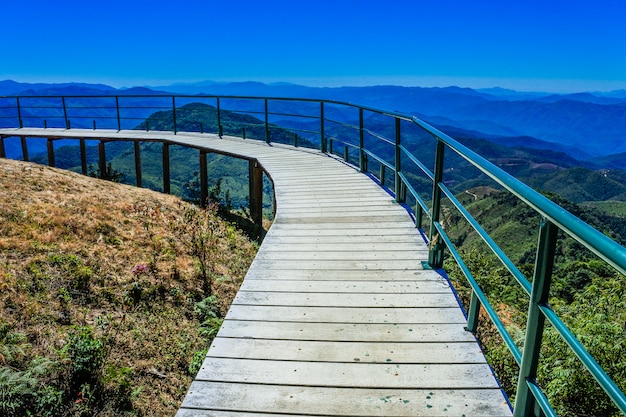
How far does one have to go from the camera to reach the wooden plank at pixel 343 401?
206 cm

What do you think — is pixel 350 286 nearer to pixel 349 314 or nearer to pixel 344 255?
pixel 349 314

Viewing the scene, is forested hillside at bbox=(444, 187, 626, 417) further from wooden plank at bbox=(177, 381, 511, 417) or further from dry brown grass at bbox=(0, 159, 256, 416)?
dry brown grass at bbox=(0, 159, 256, 416)

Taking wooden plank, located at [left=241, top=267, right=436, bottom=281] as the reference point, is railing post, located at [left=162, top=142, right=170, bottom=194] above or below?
below

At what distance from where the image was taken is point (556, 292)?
10.1m

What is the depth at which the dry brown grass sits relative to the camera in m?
4.20

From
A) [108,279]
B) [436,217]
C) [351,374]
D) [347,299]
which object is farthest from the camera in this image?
[108,279]

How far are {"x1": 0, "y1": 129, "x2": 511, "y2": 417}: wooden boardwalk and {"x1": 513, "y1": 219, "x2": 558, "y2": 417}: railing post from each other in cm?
25

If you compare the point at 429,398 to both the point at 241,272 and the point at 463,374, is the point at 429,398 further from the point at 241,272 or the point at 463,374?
the point at 241,272

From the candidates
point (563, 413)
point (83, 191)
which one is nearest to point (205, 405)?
point (563, 413)

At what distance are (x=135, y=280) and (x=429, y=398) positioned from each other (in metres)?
4.20

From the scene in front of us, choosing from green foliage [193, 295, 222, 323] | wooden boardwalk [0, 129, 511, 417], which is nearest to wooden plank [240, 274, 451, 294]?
wooden boardwalk [0, 129, 511, 417]

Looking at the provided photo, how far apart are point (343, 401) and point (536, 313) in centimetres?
94

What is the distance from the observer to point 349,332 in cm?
271

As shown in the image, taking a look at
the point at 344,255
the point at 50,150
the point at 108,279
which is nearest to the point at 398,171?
the point at 344,255
